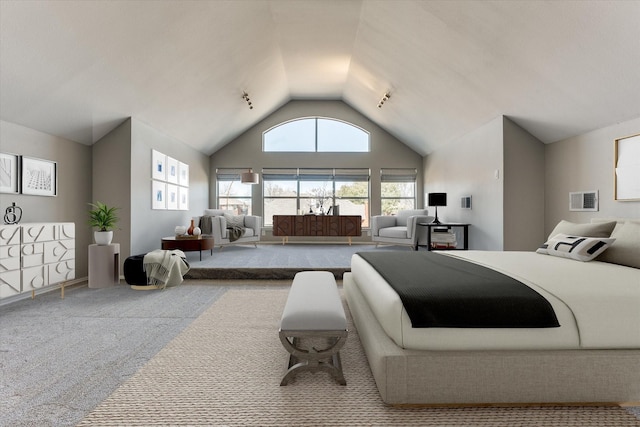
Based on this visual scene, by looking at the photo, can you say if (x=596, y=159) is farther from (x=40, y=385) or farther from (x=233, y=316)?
(x=40, y=385)

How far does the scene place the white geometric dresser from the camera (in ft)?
10.1

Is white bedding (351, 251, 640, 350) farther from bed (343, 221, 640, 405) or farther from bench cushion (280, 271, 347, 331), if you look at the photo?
bench cushion (280, 271, 347, 331)

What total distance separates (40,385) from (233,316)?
1.38m

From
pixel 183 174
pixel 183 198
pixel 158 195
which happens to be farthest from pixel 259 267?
pixel 183 174

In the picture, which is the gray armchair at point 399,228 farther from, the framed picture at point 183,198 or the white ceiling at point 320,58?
the framed picture at point 183,198

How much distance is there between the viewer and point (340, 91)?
7.83m

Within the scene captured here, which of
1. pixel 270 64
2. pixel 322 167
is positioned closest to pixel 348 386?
pixel 270 64

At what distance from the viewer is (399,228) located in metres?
6.60

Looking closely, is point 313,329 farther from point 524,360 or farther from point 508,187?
point 508,187

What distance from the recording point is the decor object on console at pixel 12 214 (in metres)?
3.41

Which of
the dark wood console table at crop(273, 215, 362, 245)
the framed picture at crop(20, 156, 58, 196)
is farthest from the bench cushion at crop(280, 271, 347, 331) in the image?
the dark wood console table at crop(273, 215, 362, 245)

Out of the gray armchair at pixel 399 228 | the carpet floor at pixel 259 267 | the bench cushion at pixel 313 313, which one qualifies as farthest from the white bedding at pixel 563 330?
the gray armchair at pixel 399 228

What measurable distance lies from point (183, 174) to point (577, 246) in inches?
251

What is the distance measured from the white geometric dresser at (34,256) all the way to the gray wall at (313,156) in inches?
183
